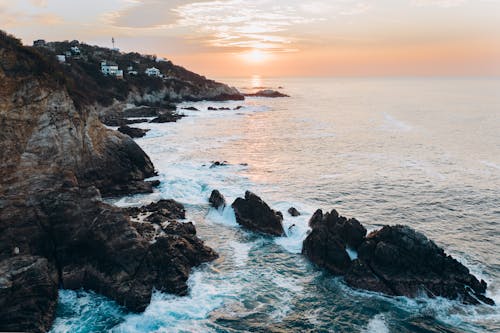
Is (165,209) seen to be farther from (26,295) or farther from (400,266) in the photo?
(400,266)

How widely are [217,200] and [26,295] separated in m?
18.4

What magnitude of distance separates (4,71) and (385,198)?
110 ft

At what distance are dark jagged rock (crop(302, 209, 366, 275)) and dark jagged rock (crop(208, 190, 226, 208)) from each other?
10.1 metres

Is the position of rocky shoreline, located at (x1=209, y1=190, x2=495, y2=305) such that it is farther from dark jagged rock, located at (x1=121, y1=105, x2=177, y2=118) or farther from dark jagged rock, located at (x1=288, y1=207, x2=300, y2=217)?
dark jagged rock, located at (x1=121, y1=105, x2=177, y2=118)

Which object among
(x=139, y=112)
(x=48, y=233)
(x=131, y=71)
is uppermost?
(x=131, y=71)

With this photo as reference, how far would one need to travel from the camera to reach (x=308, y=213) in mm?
33781

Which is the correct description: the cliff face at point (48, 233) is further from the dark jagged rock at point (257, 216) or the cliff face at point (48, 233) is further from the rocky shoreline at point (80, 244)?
the dark jagged rock at point (257, 216)

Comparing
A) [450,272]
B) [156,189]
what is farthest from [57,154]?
[450,272]

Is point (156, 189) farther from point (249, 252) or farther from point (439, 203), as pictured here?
point (439, 203)

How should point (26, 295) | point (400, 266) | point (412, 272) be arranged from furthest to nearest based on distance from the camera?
point (400, 266)
point (412, 272)
point (26, 295)

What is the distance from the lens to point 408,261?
23.0 m

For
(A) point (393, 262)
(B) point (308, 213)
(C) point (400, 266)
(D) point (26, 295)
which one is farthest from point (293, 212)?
(D) point (26, 295)

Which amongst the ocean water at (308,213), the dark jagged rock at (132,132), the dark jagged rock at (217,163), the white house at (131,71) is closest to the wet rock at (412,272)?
the ocean water at (308,213)

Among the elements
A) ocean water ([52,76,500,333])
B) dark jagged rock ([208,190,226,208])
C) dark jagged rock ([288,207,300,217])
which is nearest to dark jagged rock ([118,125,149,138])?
ocean water ([52,76,500,333])
